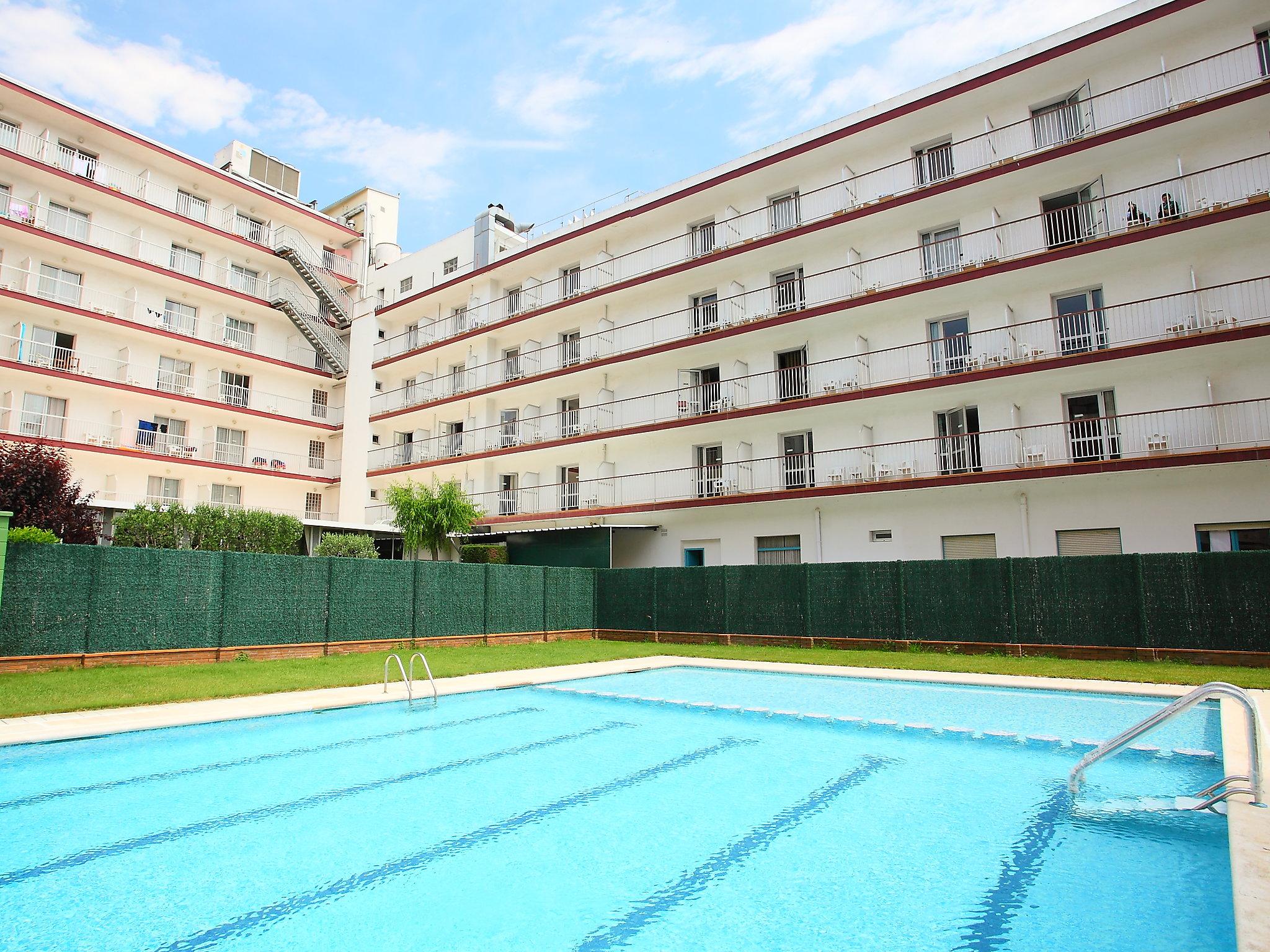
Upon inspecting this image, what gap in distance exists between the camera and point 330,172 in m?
42.8

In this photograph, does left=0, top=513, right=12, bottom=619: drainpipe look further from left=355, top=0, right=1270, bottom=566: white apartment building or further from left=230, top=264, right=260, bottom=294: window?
left=230, top=264, right=260, bottom=294: window

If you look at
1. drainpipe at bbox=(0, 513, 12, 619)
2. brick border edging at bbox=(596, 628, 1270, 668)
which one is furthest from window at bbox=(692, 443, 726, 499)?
drainpipe at bbox=(0, 513, 12, 619)

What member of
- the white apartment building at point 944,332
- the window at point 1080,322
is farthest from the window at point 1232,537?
the window at point 1080,322

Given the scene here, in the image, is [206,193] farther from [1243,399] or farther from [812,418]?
[1243,399]

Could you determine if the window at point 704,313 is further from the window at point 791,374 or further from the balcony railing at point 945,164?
the window at point 791,374

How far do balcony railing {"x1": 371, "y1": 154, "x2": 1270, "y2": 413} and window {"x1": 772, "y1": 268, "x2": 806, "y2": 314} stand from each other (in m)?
0.03

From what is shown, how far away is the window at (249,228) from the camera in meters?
36.6

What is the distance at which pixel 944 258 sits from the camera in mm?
23156

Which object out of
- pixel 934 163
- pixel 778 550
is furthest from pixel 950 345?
pixel 778 550

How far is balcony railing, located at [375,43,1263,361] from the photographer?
19.4m

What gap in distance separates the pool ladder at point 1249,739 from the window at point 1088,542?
1384cm

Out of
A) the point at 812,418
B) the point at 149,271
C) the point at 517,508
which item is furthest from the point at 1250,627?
the point at 149,271

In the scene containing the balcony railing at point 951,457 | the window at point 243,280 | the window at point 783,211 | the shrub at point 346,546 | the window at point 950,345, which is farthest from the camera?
the window at point 243,280

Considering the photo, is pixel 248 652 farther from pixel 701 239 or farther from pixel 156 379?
pixel 156 379
